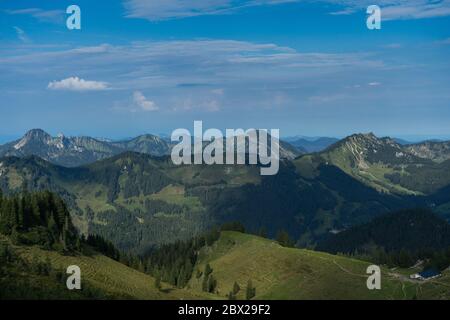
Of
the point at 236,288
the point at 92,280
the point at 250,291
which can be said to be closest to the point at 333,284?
the point at 250,291

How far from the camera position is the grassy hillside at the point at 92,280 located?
123 metres

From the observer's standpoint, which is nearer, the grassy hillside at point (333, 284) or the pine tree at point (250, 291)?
the grassy hillside at point (333, 284)

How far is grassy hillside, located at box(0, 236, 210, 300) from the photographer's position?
12338cm

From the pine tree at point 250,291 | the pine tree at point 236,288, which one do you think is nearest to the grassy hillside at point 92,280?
the pine tree at point 250,291

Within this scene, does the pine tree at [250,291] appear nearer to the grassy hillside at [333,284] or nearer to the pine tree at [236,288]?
the grassy hillside at [333,284]

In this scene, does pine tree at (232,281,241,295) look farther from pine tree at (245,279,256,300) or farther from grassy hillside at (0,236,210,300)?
grassy hillside at (0,236,210,300)

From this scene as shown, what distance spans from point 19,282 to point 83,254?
162 ft

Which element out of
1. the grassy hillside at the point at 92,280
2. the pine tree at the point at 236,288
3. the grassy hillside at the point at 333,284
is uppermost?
the grassy hillside at the point at 92,280

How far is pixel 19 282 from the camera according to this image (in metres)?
122

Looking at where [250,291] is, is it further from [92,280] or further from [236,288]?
[92,280]

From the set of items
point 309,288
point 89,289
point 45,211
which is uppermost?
point 45,211
